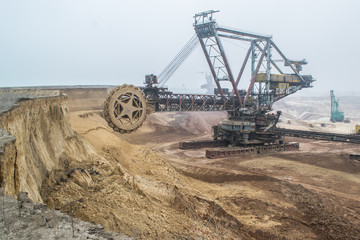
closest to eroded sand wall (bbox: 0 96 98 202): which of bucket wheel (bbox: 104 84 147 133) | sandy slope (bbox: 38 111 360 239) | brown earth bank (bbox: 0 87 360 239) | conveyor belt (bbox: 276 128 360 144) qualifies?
brown earth bank (bbox: 0 87 360 239)

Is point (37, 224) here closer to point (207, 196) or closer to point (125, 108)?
point (207, 196)

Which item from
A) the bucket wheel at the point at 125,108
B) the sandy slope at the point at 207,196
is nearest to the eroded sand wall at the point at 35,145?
the sandy slope at the point at 207,196

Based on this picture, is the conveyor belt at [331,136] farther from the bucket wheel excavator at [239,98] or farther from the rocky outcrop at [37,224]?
the rocky outcrop at [37,224]

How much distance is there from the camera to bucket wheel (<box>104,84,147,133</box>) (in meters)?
13.7

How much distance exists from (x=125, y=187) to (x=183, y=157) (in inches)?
528

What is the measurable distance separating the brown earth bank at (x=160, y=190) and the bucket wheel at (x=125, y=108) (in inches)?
39.1

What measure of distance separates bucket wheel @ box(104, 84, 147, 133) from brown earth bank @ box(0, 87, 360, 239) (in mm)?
994

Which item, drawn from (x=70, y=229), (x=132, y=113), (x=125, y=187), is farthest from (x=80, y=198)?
(x=132, y=113)

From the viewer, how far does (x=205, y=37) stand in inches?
887

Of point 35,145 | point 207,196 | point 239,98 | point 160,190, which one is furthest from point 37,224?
point 239,98

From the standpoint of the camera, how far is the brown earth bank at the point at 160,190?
6.11 m

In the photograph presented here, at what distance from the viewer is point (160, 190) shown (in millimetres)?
9969

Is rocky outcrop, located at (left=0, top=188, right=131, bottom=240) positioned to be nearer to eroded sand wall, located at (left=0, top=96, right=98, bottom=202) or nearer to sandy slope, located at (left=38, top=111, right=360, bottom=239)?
eroded sand wall, located at (left=0, top=96, right=98, bottom=202)

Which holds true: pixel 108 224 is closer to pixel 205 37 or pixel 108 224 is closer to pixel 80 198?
pixel 80 198
